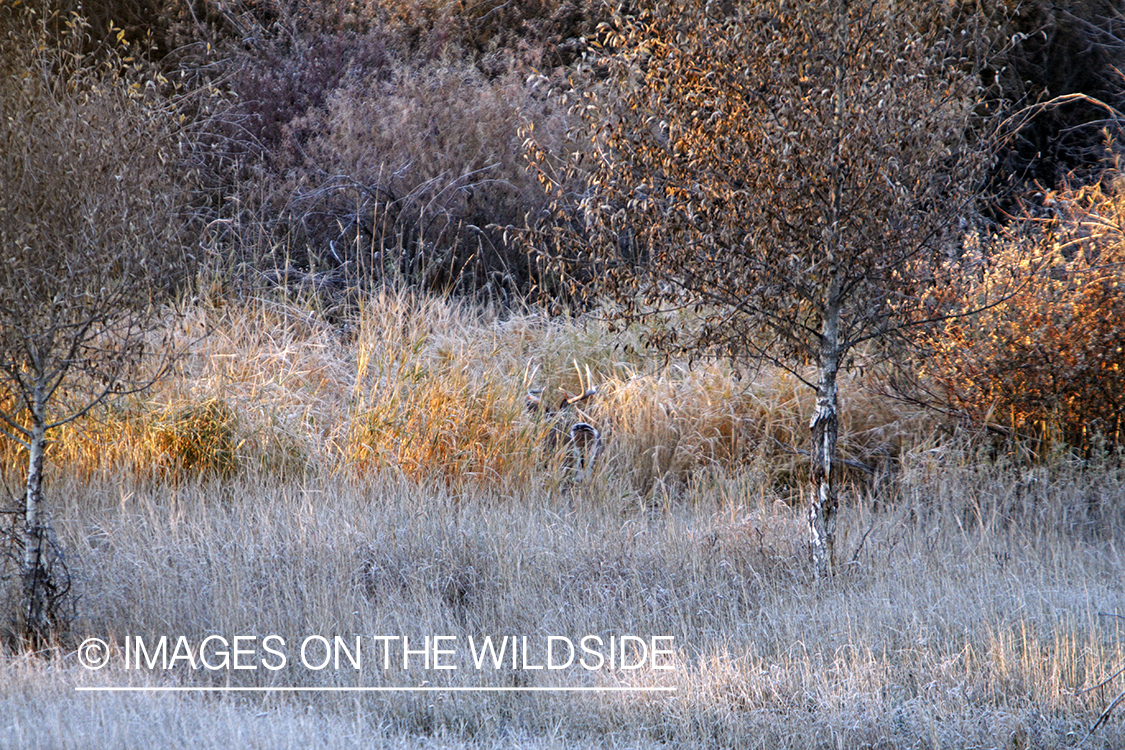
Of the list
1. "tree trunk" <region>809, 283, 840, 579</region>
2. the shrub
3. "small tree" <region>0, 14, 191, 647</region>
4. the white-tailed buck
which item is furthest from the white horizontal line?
the shrub

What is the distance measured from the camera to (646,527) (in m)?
6.28

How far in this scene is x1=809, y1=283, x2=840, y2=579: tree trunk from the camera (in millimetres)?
5297

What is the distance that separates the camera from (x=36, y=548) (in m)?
4.76

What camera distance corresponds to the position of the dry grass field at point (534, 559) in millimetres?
4062

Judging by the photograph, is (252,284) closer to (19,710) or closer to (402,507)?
(402,507)

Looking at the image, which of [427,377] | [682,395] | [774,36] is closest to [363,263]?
[427,377]

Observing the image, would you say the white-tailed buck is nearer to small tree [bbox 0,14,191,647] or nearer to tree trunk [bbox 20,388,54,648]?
small tree [bbox 0,14,191,647]

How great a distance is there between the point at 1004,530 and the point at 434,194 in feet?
23.1

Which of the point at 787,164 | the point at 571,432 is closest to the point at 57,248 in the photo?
the point at 787,164

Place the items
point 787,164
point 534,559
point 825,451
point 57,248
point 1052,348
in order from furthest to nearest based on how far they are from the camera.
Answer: point 1052,348 → point 534,559 → point 825,451 → point 787,164 → point 57,248

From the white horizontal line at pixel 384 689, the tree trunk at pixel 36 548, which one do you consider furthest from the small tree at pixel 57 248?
the white horizontal line at pixel 384 689

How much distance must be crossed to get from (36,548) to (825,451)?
3.93 meters

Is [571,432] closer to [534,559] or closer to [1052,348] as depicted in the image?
[534,559]

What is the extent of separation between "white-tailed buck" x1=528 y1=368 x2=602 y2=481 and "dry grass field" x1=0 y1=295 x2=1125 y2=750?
5.4 inches
